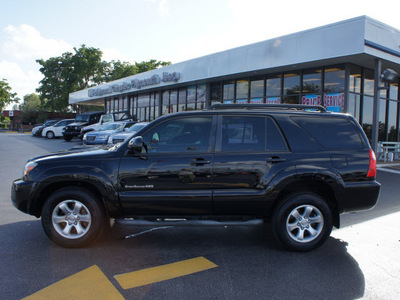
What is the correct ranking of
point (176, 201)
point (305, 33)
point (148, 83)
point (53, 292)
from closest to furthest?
point (53, 292) → point (176, 201) → point (305, 33) → point (148, 83)

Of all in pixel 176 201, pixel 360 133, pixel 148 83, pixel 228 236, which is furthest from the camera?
pixel 148 83

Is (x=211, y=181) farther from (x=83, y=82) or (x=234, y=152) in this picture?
(x=83, y=82)

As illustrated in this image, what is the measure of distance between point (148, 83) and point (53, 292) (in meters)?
22.4

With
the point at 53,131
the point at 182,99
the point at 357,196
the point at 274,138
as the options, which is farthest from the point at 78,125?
the point at 357,196

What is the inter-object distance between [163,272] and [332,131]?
270 cm

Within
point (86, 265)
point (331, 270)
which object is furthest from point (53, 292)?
point (331, 270)

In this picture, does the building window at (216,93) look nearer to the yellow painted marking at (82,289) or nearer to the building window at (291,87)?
the building window at (291,87)

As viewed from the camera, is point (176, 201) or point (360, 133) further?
point (360, 133)

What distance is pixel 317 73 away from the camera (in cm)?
1548

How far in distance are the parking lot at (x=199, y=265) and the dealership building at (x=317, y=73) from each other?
965 cm

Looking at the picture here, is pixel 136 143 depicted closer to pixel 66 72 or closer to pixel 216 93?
pixel 216 93

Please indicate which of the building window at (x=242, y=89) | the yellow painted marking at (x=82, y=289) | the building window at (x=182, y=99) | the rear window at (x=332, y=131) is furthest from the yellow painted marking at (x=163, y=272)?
the building window at (x=182, y=99)

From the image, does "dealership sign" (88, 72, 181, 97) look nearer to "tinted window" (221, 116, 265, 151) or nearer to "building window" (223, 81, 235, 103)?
"building window" (223, 81, 235, 103)

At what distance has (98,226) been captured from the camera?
13.4 feet
